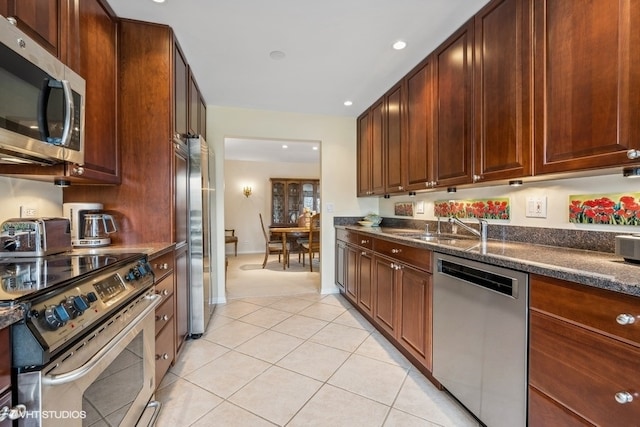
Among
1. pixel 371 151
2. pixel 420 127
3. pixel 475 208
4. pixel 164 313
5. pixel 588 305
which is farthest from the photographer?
pixel 371 151

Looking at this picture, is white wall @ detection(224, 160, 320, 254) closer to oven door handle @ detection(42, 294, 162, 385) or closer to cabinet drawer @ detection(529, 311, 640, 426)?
oven door handle @ detection(42, 294, 162, 385)

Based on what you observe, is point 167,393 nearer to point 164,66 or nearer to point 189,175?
point 189,175

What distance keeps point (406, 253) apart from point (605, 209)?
107 centimetres

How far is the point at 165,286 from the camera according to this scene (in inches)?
70.7

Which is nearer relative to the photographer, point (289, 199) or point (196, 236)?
point (196, 236)

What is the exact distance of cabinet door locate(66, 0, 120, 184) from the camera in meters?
1.55

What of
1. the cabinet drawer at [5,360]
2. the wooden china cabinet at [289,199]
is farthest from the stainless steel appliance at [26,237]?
the wooden china cabinet at [289,199]

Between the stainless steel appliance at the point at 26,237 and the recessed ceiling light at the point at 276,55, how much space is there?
74.4 inches

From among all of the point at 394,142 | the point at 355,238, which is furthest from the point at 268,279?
the point at 394,142

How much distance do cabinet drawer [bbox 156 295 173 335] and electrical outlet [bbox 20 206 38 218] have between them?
90 cm

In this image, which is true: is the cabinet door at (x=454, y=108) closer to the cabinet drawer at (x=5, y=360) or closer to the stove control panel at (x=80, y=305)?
the stove control panel at (x=80, y=305)

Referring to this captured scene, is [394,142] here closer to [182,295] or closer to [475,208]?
[475,208]

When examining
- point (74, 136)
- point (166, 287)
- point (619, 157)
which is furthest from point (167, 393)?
point (619, 157)

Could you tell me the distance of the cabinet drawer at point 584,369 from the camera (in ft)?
2.83
